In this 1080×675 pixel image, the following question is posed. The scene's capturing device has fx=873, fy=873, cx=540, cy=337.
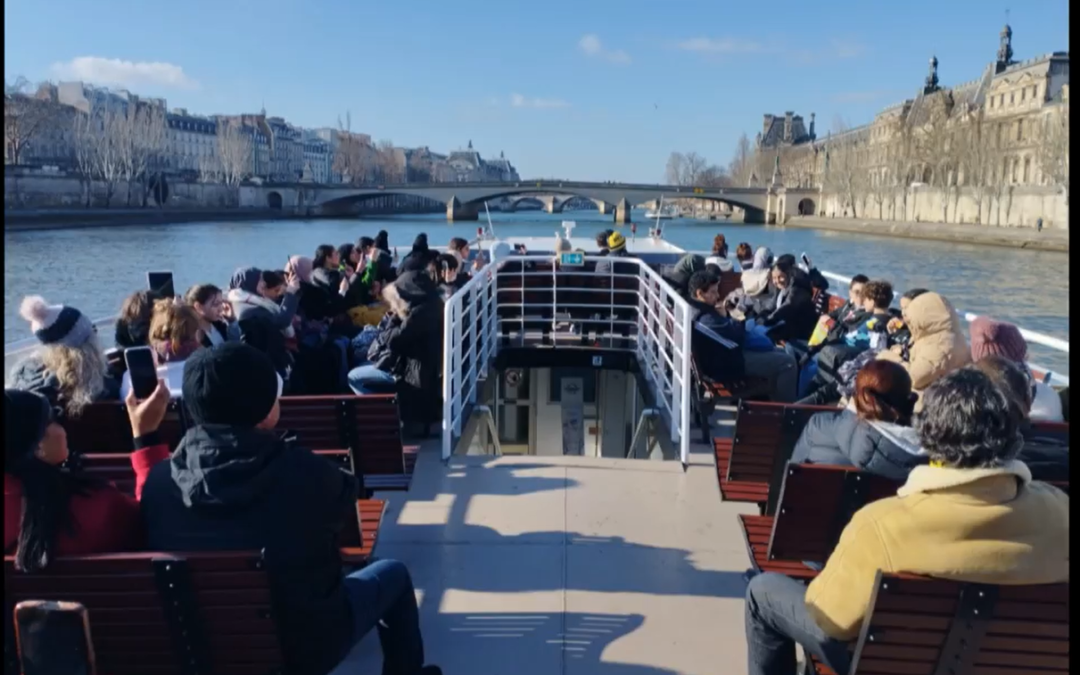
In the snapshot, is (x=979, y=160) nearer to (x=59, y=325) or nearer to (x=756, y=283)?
(x=756, y=283)

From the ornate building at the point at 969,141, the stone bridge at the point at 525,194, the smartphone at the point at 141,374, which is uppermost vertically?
the ornate building at the point at 969,141

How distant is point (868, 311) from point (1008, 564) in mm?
4027

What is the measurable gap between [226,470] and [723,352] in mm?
4180

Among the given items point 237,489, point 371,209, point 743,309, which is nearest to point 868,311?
point 743,309

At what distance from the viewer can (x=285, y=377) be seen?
469cm

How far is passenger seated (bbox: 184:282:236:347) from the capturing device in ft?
14.3

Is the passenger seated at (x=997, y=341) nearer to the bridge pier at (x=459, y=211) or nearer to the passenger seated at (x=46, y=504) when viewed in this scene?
the passenger seated at (x=46, y=504)

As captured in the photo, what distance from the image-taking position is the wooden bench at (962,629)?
195cm

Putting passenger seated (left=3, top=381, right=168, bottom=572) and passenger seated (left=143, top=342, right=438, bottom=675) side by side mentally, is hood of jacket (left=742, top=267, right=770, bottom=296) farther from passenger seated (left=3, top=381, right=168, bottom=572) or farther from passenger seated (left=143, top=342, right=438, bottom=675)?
passenger seated (left=3, top=381, right=168, bottom=572)

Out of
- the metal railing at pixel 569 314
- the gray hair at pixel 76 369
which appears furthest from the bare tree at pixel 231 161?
the gray hair at pixel 76 369

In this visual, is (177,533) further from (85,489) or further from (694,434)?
(694,434)

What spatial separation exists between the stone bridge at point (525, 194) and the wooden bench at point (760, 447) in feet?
170

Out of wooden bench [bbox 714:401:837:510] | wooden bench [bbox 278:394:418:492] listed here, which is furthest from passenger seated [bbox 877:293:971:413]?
wooden bench [bbox 278:394:418:492]

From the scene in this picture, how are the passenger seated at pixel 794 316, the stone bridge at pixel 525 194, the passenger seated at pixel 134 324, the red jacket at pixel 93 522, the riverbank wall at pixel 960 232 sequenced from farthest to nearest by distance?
the stone bridge at pixel 525 194 → the riverbank wall at pixel 960 232 → the passenger seated at pixel 794 316 → the passenger seated at pixel 134 324 → the red jacket at pixel 93 522
